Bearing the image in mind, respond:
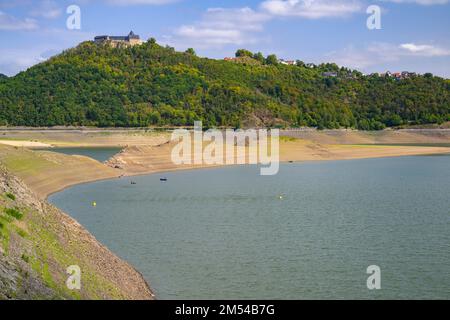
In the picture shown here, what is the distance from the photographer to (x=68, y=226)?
34281 mm

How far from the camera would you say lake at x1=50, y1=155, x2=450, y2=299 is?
99.5ft

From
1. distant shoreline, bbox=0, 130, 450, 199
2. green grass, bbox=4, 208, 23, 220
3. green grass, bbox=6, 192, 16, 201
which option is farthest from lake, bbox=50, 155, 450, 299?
green grass, bbox=6, 192, 16, 201

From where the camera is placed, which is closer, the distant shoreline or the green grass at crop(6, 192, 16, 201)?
the green grass at crop(6, 192, 16, 201)

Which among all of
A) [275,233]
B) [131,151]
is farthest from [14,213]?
[131,151]

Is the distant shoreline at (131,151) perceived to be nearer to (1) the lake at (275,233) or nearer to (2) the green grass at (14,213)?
(1) the lake at (275,233)

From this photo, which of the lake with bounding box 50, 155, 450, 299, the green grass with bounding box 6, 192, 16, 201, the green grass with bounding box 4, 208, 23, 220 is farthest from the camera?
the green grass with bounding box 6, 192, 16, 201

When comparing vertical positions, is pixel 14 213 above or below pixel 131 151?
below

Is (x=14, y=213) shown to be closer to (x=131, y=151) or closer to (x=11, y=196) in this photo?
(x=11, y=196)

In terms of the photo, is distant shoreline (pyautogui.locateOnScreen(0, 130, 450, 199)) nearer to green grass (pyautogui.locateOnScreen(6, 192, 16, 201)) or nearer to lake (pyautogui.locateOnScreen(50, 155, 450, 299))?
lake (pyautogui.locateOnScreen(50, 155, 450, 299))

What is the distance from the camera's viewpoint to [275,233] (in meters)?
43.1

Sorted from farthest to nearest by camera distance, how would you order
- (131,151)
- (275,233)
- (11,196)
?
(131,151) < (275,233) < (11,196)

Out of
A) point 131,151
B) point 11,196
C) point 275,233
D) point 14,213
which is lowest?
point 275,233

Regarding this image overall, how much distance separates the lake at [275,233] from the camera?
99.5ft

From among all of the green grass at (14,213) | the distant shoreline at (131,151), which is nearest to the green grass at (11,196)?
the green grass at (14,213)
